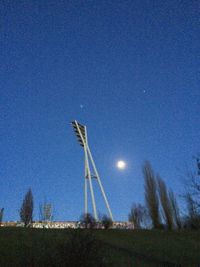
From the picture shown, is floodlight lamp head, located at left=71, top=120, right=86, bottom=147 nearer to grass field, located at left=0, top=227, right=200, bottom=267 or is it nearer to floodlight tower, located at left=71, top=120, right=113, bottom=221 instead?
floodlight tower, located at left=71, top=120, right=113, bottom=221

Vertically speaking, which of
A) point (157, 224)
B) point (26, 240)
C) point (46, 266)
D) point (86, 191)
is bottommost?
point (46, 266)

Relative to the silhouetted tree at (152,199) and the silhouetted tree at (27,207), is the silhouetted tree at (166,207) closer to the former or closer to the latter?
the silhouetted tree at (152,199)

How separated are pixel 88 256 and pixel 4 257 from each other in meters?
4.10

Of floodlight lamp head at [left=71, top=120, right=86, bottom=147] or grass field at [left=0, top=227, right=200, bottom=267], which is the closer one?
grass field at [left=0, top=227, right=200, bottom=267]

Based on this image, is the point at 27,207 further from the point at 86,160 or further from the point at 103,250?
the point at 103,250

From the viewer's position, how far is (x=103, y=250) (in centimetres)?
977

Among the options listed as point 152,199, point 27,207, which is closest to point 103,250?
point 152,199

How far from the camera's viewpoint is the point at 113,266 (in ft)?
34.7

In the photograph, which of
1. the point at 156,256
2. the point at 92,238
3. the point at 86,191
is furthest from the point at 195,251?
the point at 86,191

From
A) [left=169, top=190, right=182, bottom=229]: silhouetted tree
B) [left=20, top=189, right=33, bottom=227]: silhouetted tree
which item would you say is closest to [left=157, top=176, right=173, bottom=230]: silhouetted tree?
[left=169, top=190, right=182, bottom=229]: silhouetted tree

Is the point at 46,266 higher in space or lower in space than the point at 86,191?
lower

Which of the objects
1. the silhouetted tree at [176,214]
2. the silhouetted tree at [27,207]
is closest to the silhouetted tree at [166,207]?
the silhouetted tree at [176,214]

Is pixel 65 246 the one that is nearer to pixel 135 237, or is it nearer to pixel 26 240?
pixel 26 240

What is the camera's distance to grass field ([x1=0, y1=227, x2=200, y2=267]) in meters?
8.07
